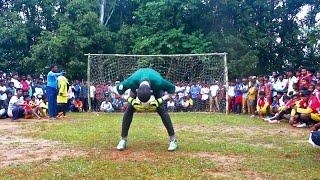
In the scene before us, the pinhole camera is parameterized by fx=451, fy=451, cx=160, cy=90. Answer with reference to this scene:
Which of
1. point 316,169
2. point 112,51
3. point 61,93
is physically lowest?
point 316,169

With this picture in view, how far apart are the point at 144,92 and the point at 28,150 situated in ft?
8.87

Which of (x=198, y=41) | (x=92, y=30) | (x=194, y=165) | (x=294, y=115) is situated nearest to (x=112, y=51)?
(x=92, y=30)

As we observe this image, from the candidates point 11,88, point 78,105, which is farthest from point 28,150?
point 78,105

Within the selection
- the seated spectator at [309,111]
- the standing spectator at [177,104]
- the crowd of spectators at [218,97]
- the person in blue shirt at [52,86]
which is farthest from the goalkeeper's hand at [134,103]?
the standing spectator at [177,104]

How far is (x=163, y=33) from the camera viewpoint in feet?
87.6

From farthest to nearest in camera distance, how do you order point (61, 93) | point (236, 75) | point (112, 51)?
point (112, 51), point (236, 75), point (61, 93)

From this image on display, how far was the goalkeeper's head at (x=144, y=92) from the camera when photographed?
26.2 feet

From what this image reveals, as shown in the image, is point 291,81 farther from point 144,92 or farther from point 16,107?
point 144,92

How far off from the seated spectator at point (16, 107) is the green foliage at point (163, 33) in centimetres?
812

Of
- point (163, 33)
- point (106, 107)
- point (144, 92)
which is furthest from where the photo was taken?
point (163, 33)

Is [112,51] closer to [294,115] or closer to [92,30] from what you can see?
[92,30]

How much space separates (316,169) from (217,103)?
13992 millimetres

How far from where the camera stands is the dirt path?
787 cm

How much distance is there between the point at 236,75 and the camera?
25.2 metres
